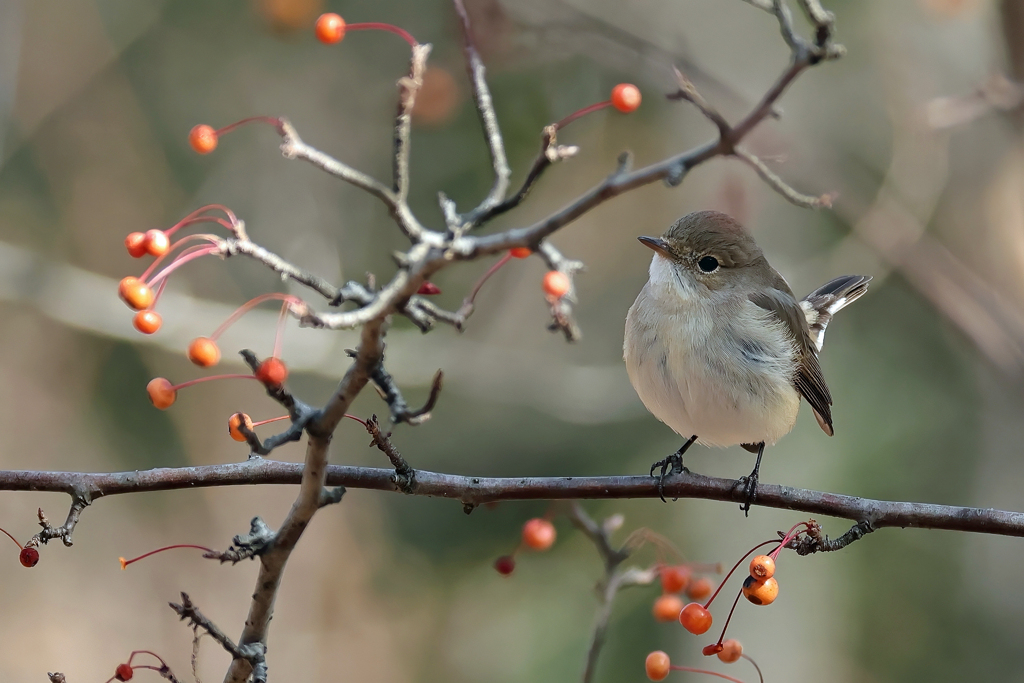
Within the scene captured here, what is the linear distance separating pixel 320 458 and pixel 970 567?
7206 millimetres

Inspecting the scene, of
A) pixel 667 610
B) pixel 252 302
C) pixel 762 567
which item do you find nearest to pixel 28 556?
pixel 252 302

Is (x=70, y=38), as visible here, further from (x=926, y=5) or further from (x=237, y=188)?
(x=926, y=5)

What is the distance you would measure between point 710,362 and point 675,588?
92 cm

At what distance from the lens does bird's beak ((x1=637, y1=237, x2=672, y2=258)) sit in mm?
3764

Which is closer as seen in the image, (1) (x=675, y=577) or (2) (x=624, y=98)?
(2) (x=624, y=98)

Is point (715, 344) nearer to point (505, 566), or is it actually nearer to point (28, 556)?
point (505, 566)

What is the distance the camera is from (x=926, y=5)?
6180 millimetres

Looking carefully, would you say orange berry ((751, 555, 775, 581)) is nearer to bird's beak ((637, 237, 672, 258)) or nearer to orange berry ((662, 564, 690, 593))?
orange berry ((662, 564, 690, 593))

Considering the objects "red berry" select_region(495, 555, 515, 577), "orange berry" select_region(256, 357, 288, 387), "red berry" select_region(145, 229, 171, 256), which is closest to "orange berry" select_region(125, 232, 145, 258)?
"red berry" select_region(145, 229, 171, 256)

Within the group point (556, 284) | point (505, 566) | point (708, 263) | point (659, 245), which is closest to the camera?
point (556, 284)

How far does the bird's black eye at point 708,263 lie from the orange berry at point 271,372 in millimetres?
2633

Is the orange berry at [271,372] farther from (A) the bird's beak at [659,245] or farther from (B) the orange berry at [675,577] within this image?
(A) the bird's beak at [659,245]

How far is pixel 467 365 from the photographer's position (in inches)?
272

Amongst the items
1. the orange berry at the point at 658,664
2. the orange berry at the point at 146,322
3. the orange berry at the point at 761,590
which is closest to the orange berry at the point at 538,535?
the orange berry at the point at 658,664
